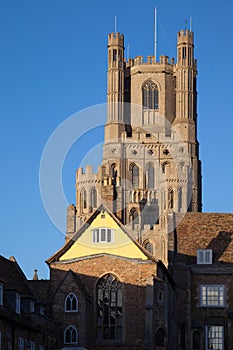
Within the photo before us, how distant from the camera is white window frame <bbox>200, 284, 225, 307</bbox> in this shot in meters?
86.6

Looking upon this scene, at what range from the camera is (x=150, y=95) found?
161 m

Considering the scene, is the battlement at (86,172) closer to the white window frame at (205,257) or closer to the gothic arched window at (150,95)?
the gothic arched window at (150,95)

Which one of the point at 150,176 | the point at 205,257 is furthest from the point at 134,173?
the point at 205,257

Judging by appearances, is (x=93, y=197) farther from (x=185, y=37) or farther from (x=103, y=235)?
(x=103, y=235)

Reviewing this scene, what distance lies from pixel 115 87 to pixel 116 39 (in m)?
9.03

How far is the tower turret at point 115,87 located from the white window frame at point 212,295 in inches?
2714

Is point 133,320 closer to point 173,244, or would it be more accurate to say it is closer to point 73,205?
point 173,244

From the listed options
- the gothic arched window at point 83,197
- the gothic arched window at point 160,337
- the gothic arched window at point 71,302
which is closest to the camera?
the gothic arched window at point 71,302

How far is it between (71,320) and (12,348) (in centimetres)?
1291

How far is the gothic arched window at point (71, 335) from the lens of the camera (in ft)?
247

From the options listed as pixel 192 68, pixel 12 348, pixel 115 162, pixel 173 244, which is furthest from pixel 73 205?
pixel 12 348

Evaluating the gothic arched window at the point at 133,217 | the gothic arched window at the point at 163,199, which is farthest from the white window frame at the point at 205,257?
the gothic arched window at the point at 163,199

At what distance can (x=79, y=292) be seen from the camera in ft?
251

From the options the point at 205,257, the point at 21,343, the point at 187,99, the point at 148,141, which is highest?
the point at 187,99
